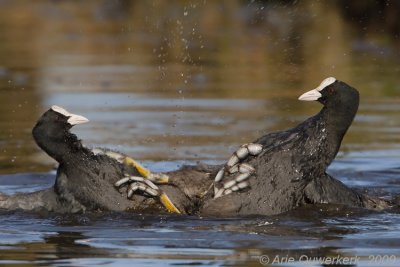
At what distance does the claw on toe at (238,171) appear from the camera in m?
6.83

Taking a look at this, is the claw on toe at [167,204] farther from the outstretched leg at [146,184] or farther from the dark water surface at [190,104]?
the dark water surface at [190,104]

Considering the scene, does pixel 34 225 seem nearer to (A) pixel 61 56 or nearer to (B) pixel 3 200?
(B) pixel 3 200

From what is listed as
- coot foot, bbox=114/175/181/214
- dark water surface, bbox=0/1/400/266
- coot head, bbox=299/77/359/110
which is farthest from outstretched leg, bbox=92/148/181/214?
coot head, bbox=299/77/359/110

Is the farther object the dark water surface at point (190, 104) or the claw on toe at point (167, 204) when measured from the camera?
the claw on toe at point (167, 204)

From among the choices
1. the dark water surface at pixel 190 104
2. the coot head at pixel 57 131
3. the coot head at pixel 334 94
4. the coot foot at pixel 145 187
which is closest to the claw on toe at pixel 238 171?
the dark water surface at pixel 190 104

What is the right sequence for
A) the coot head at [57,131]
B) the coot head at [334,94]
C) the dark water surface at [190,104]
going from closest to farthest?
the dark water surface at [190,104] → the coot head at [57,131] → the coot head at [334,94]

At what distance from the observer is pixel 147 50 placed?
49.1ft

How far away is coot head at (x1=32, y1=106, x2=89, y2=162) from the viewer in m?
6.80

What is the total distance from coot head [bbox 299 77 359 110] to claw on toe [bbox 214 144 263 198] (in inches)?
17.4

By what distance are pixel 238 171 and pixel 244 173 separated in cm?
5

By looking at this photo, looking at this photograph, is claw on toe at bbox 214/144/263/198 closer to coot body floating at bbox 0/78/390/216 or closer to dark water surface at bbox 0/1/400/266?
coot body floating at bbox 0/78/390/216

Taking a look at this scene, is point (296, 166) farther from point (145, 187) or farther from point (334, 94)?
point (145, 187)

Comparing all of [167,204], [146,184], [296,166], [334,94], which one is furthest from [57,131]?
[334,94]

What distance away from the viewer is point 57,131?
6836 millimetres
